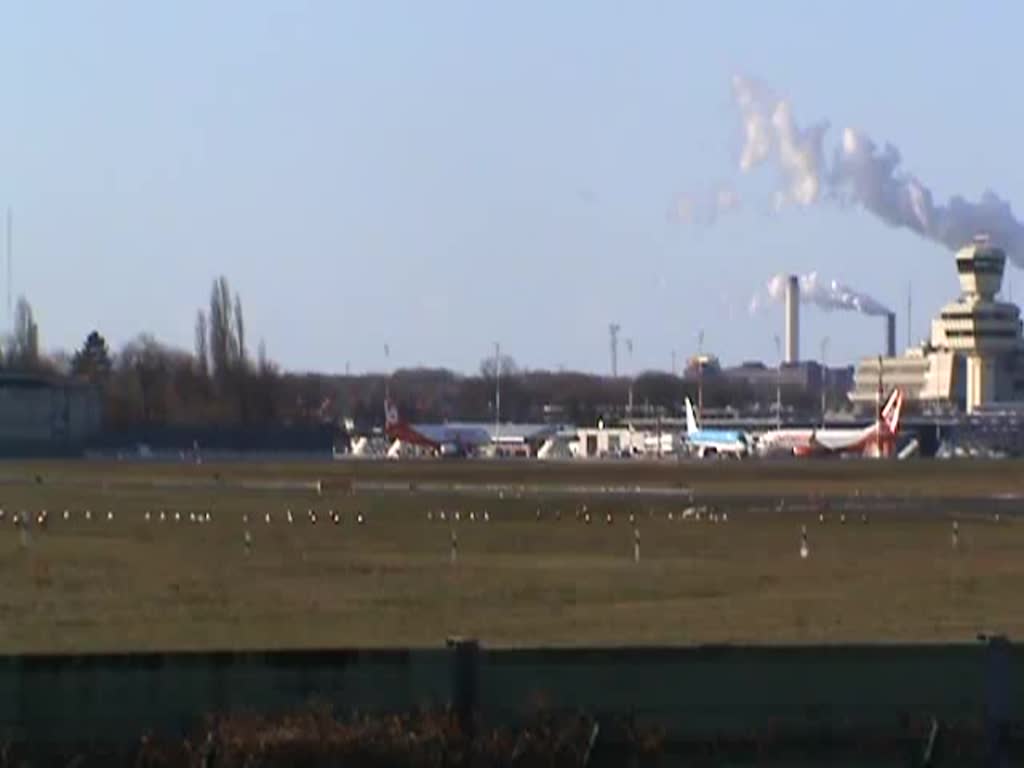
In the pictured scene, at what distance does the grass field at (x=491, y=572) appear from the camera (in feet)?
101

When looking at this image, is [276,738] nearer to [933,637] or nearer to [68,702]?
[68,702]

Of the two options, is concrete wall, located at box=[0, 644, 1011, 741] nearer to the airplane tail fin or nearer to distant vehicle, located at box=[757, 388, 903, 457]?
distant vehicle, located at box=[757, 388, 903, 457]

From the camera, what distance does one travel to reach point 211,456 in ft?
570

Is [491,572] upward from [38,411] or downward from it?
downward

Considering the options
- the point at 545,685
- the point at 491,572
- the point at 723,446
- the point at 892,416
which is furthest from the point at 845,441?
the point at 545,685

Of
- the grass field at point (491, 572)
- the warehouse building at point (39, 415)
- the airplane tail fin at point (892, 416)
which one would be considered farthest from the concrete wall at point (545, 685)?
the airplane tail fin at point (892, 416)

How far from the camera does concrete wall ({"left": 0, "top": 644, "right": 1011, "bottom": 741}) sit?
1520 cm

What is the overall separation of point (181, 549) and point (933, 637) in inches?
999

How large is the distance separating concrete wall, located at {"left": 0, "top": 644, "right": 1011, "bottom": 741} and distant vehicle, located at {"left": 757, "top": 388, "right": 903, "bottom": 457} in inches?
6340

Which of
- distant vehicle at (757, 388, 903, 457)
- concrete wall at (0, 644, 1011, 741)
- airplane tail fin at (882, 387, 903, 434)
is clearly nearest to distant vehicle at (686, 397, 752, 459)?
distant vehicle at (757, 388, 903, 457)

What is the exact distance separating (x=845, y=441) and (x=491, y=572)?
470ft

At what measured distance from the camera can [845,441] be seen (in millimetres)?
184250

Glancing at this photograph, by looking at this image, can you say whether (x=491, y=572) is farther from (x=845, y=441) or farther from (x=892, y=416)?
(x=845, y=441)

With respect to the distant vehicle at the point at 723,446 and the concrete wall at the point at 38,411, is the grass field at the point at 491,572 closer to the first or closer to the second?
the concrete wall at the point at 38,411
